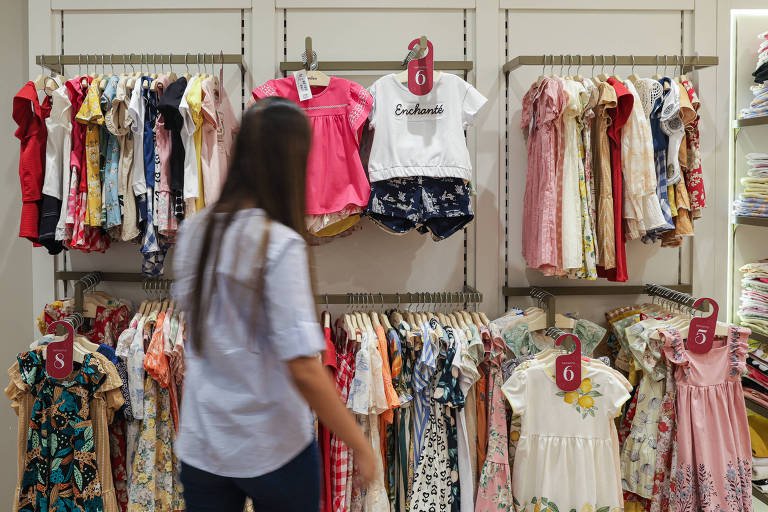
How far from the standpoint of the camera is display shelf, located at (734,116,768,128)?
9.11 feet

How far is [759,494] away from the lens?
8.77 ft

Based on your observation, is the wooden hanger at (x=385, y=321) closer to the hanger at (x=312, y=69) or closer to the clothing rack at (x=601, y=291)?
the clothing rack at (x=601, y=291)

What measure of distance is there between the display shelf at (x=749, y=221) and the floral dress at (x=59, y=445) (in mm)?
2794

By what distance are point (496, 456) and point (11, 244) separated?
239 cm

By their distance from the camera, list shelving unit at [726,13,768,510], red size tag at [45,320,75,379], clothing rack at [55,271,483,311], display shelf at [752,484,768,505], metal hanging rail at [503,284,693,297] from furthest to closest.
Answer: shelving unit at [726,13,768,510]
metal hanging rail at [503,284,693,297]
clothing rack at [55,271,483,311]
display shelf at [752,484,768,505]
red size tag at [45,320,75,379]

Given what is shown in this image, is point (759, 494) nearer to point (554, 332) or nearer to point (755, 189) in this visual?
point (554, 332)

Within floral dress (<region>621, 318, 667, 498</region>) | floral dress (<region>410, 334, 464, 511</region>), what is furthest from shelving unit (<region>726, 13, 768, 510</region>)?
floral dress (<region>410, 334, 464, 511</region>)

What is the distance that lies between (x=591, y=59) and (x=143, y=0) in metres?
1.99

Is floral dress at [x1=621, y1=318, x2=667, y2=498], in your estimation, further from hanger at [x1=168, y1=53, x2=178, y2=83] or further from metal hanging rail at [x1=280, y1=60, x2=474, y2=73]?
hanger at [x1=168, y1=53, x2=178, y2=83]

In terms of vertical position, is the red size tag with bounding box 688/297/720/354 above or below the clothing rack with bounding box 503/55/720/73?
below

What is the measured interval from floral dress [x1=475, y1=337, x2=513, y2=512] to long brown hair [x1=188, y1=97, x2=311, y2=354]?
1396mm

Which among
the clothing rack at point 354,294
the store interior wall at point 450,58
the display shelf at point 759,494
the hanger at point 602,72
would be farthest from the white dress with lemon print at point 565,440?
the hanger at point 602,72

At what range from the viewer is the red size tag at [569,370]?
7.76 ft

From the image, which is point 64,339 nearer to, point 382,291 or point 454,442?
point 382,291
